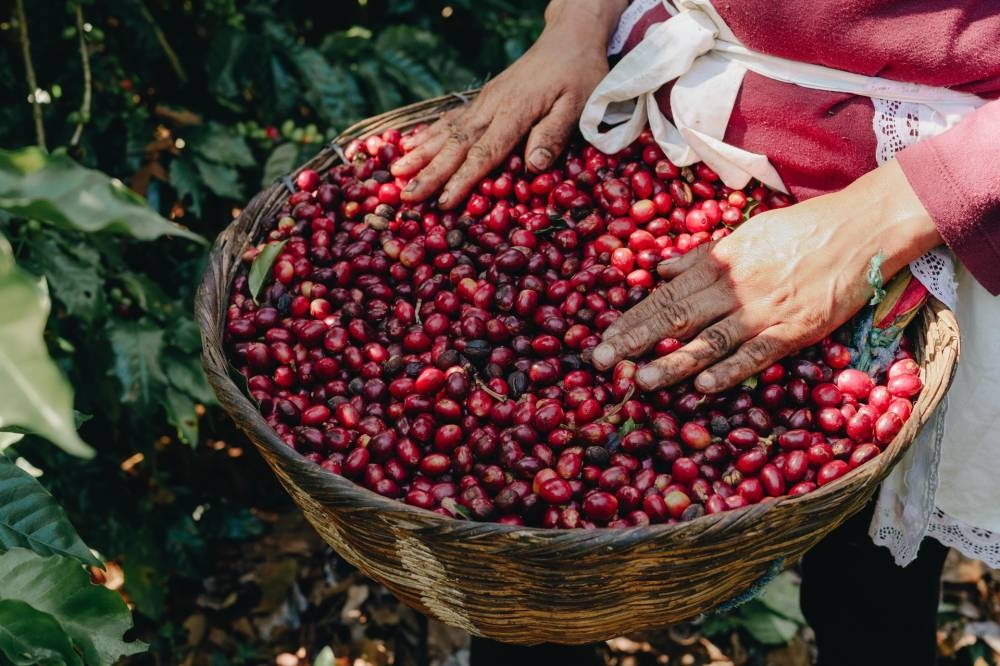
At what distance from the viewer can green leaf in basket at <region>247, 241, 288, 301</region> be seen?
1786mm

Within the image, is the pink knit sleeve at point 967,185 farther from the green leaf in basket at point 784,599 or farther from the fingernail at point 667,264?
the green leaf in basket at point 784,599

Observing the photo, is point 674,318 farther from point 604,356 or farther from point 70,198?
point 70,198

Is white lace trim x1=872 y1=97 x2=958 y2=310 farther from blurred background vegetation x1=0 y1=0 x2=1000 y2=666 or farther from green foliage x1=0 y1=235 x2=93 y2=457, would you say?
green foliage x1=0 y1=235 x2=93 y2=457

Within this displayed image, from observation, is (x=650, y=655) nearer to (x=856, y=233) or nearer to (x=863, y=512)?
(x=863, y=512)

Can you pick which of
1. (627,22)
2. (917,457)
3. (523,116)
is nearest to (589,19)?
(627,22)

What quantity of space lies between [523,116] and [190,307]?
1.22 metres

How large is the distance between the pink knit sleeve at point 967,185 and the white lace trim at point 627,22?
2.60 feet

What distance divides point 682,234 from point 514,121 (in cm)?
49

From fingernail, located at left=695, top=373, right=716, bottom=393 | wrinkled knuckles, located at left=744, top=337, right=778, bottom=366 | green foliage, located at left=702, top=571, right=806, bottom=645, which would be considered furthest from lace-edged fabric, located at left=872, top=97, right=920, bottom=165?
green foliage, located at left=702, top=571, right=806, bottom=645

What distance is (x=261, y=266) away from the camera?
70.9 inches

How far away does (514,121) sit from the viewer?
6.43 feet

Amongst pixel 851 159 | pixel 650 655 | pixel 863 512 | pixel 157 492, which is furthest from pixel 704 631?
pixel 157 492

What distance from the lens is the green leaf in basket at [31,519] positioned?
1.23m

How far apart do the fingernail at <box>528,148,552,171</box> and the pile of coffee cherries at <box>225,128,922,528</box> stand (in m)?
0.03
